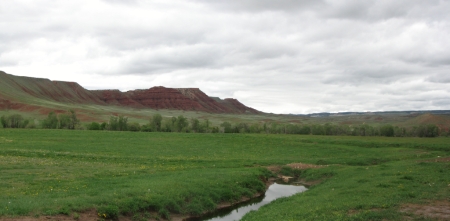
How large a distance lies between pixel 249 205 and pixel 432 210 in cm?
1304

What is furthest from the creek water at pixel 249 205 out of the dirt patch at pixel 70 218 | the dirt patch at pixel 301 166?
the dirt patch at pixel 70 218

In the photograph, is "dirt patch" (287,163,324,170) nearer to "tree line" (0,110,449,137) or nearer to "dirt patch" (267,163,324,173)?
"dirt patch" (267,163,324,173)

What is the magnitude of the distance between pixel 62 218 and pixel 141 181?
9254 millimetres

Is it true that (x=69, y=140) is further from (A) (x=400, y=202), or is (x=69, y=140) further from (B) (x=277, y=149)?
(A) (x=400, y=202)

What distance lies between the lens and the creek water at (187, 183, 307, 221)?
23516 millimetres

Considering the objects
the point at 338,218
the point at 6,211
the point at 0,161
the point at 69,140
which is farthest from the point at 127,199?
the point at 69,140

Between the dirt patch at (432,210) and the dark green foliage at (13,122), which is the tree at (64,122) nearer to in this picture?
the dark green foliage at (13,122)

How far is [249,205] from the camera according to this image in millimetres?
27047

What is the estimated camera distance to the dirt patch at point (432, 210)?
16203 millimetres

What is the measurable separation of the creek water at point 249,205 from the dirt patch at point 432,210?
10.2 metres

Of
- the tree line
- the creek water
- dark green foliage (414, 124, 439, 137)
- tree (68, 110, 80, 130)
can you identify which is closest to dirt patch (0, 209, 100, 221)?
the creek water

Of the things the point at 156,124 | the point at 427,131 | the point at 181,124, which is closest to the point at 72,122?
the point at 156,124

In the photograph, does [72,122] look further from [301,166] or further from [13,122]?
[301,166]

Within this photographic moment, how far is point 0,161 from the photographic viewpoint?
1299 inches
